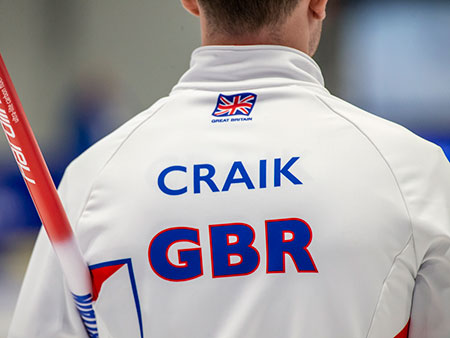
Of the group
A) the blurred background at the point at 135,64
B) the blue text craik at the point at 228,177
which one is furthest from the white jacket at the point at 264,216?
the blurred background at the point at 135,64

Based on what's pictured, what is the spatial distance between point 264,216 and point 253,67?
0.16 m

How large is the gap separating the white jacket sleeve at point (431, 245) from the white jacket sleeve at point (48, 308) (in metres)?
0.35

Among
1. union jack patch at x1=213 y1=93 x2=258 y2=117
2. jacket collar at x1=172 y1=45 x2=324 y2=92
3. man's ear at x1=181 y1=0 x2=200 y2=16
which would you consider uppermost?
man's ear at x1=181 y1=0 x2=200 y2=16

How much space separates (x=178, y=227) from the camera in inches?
27.0

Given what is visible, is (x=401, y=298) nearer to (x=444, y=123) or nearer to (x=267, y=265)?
(x=267, y=265)

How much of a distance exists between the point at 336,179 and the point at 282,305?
0.12m

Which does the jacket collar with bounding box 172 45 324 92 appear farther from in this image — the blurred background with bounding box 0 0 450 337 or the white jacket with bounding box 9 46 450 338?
the blurred background with bounding box 0 0 450 337

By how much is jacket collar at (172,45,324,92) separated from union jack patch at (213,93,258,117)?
11 millimetres

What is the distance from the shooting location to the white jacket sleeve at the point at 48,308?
776 millimetres

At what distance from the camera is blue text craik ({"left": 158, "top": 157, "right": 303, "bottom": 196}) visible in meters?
0.68

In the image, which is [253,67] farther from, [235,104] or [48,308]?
[48,308]

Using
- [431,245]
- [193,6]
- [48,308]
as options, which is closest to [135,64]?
[193,6]

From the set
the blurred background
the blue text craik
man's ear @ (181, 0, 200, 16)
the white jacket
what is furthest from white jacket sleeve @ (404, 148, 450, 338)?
the blurred background

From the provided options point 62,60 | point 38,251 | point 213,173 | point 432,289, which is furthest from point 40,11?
point 432,289
